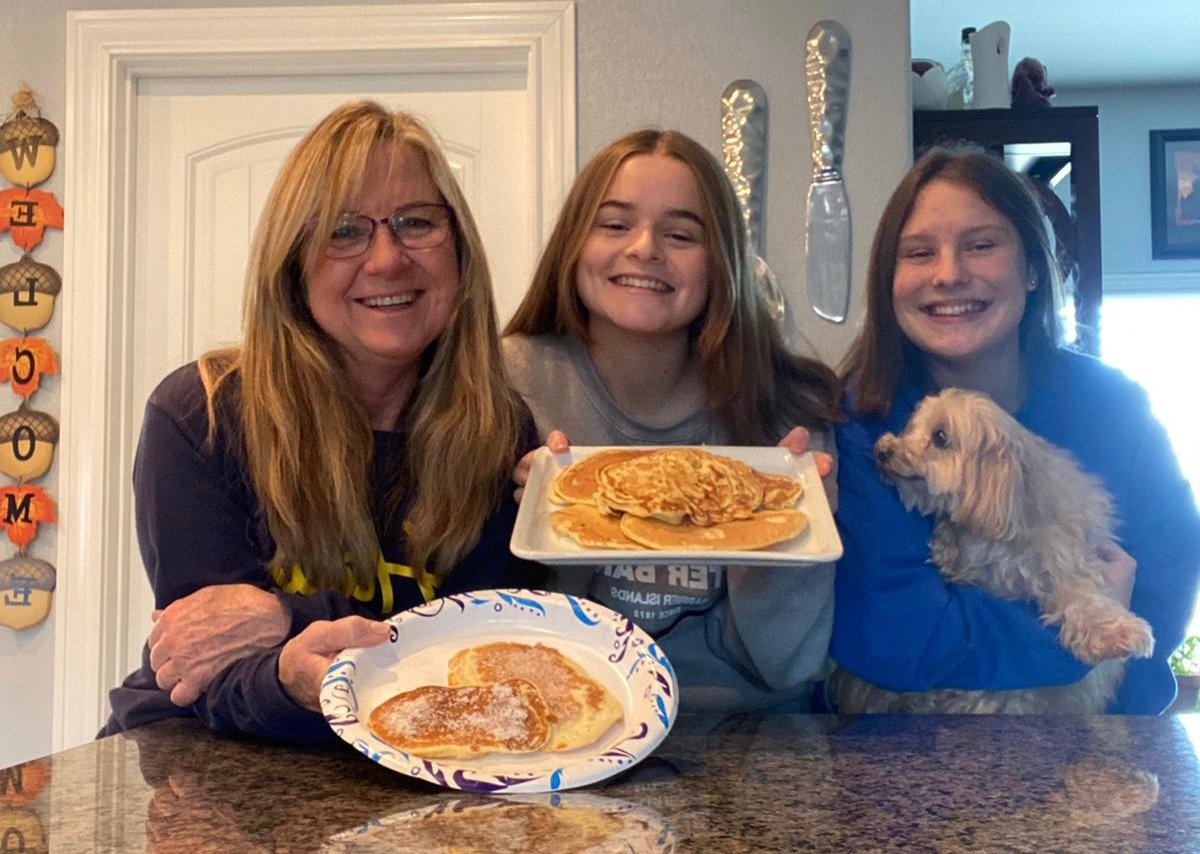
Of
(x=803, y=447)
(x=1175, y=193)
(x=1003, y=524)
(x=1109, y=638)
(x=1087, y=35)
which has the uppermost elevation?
(x=1087, y=35)

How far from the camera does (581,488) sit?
128 centimetres

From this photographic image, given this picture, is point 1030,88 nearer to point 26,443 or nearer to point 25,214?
point 25,214

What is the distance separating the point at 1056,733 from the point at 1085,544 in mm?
503

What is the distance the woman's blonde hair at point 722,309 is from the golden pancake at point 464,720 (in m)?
0.69

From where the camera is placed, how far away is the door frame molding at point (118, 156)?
2.56 metres

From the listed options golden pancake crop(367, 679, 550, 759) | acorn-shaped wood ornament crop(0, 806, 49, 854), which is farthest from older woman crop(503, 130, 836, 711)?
acorn-shaped wood ornament crop(0, 806, 49, 854)

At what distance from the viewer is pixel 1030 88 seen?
2729 millimetres

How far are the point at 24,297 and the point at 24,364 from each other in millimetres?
162

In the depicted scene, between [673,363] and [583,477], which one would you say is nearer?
[583,477]

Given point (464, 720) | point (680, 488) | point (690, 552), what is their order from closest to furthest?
1. point (464, 720)
2. point (690, 552)
3. point (680, 488)

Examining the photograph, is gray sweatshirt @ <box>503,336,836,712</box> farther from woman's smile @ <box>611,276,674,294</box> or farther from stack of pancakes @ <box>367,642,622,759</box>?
stack of pancakes @ <box>367,642,622,759</box>

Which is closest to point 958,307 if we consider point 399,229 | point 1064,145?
point 399,229

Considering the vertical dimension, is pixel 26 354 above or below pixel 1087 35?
below

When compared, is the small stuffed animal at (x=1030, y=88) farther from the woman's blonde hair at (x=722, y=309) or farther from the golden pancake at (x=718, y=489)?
the golden pancake at (x=718, y=489)
